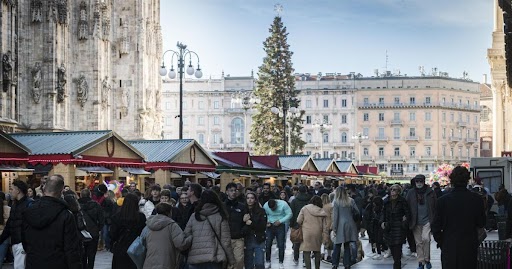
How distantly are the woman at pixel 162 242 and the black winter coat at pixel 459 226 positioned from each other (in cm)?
317

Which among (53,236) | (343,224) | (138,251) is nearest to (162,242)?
(138,251)

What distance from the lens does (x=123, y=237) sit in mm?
13141

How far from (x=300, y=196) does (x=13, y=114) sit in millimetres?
22077

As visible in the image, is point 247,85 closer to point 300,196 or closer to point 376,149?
Result: point 376,149

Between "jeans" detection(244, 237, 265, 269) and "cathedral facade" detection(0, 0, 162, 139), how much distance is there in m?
24.3

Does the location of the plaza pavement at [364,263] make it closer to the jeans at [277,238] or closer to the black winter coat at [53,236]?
the jeans at [277,238]

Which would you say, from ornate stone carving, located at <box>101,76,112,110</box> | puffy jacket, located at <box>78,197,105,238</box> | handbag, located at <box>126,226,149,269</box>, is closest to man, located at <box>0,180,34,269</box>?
handbag, located at <box>126,226,149,269</box>

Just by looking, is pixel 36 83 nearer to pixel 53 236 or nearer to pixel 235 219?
pixel 235 219

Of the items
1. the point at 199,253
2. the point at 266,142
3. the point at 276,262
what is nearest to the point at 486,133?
the point at 266,142

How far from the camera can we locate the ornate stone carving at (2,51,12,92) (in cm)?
3950

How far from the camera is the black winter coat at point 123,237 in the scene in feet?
43.0

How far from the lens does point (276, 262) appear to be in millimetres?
→ 23641

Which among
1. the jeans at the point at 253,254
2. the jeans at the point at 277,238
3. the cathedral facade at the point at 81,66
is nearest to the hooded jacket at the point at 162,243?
the jeans at the point at 253,254

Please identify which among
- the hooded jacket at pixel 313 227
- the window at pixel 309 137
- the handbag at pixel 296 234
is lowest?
the handbag at pixel 296 234
